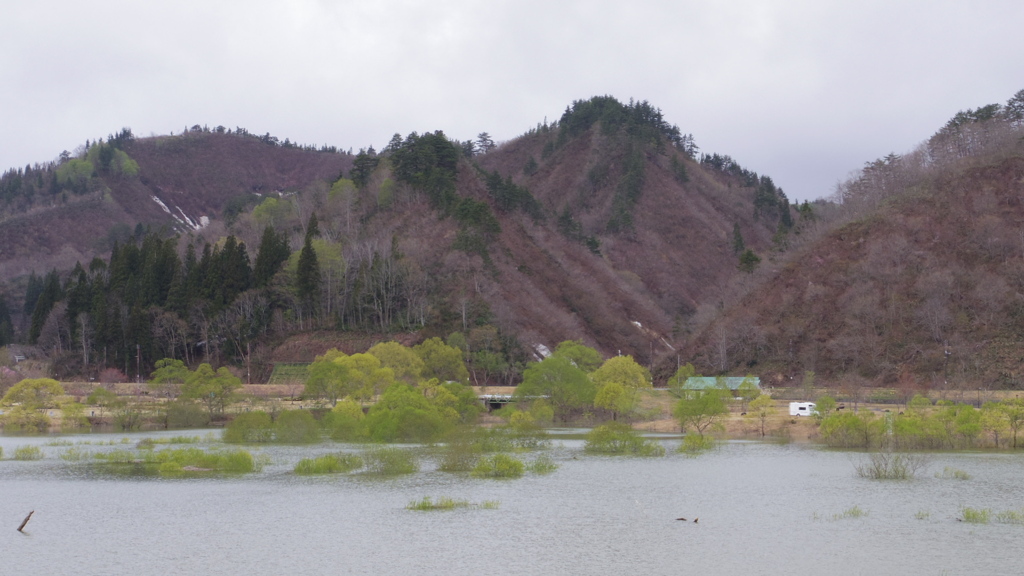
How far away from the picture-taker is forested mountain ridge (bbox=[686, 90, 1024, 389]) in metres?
102

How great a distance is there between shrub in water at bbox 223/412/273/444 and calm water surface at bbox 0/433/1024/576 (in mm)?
13766

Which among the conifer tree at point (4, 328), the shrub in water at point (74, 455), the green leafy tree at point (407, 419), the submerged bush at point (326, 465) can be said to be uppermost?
the conifer tree at point (4, 328)

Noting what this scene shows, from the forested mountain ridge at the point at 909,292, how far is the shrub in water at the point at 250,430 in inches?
2395

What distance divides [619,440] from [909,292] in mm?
64995

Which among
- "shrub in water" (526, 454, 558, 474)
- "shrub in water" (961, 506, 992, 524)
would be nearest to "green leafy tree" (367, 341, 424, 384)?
"shrub in water" (526, 454, 558, 474)

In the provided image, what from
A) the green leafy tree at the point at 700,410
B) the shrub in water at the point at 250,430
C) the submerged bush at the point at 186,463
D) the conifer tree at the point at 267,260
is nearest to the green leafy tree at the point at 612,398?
the green leafy tree at the point at 700,410

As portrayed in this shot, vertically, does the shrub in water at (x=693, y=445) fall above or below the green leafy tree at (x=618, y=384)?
below

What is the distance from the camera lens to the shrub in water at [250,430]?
219ft

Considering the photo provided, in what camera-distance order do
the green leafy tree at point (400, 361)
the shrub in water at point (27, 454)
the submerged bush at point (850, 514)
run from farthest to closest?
the green leafy tree at point (400, 361) → the shrub in water at point (27, 454) → the submerged bush at point (850, 514)

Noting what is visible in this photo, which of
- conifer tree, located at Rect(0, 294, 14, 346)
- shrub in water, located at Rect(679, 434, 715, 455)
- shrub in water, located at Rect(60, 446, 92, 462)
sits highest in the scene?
conifer tree, located at Rect(0, 294, 14, 346)

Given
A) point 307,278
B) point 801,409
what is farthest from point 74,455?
point 307,278

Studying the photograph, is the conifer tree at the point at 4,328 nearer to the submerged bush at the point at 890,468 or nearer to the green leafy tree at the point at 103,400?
the green leafy tree at the point at 103,400

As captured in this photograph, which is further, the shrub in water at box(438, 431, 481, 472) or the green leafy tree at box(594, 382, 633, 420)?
the green leafy tree at box(594, 382, 633, 420)

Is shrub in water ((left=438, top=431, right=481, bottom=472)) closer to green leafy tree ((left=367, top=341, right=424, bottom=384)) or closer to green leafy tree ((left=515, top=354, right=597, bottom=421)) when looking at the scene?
green leafy tree ((left=515, top=354, right=597, bottom=421))
